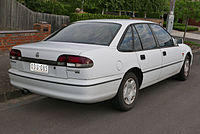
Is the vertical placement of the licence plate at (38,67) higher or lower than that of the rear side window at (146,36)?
lower

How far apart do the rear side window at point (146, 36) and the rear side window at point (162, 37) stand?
0.24 metres

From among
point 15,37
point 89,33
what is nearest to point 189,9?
point 15,37

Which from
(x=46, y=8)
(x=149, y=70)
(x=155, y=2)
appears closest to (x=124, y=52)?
(x=149, y=70)

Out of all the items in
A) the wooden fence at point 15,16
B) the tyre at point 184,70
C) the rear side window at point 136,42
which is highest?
the wooden fence at point 15,16

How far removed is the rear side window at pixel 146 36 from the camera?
4.95m

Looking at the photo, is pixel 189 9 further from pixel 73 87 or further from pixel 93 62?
pixel 73 87

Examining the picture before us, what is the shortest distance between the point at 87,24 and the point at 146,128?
2.18m

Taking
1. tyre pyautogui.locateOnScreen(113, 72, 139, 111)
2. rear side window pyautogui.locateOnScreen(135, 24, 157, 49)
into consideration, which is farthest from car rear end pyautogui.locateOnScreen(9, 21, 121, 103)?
rear side window pyautogui.locateOnScreen(135, 24, 157, 49)

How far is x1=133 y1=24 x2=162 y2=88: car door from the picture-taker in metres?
4.76

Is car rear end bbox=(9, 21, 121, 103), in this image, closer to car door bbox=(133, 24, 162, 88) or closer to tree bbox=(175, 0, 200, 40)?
car door bbox=(133, 24, 162, 88)

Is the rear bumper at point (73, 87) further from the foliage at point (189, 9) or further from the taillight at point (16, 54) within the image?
the foliage at point (189, 9)

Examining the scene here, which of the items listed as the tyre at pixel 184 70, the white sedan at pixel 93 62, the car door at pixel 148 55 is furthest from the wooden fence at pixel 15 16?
the car door at pixel 148 55

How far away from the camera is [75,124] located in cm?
393

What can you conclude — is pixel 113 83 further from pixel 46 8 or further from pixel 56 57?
→ pixel 46 8
